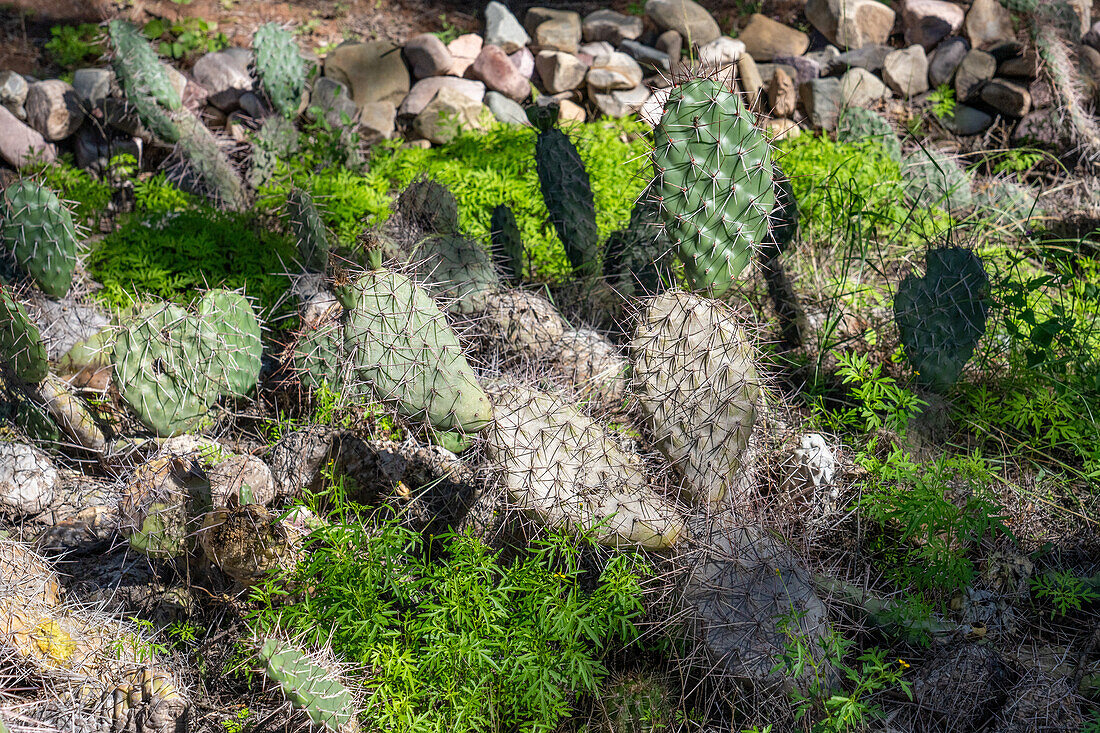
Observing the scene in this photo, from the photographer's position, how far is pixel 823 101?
5625mm

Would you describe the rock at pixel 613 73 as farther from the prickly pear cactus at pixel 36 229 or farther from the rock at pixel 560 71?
the prickly pear cactus at pixel 36 229

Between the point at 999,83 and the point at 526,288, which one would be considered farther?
the point at 999,83

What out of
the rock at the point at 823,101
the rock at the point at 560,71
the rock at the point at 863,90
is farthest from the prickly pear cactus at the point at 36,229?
the rock at the point at 863,90

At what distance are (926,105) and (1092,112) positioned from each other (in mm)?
984

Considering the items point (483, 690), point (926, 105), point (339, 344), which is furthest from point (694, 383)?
point (926, 105)

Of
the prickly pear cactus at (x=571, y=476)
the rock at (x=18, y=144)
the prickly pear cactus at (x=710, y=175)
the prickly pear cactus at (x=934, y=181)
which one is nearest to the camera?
the prickly pear cactus at (x=571, y=476)

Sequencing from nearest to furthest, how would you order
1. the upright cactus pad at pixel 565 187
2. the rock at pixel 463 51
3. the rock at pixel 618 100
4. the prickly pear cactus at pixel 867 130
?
the upright cactus pad at pixel 565 187 < the prickly pear cactus at pixel 867 130 < the rock at pixel 618 100 < the rock at pixel 463 51

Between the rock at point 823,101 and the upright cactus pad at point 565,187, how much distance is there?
2.75 m

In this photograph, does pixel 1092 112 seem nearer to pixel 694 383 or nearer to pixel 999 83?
pixel 999 83

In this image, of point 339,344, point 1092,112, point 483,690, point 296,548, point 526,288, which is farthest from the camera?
point 1092,112

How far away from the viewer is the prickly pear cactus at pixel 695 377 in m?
2.46

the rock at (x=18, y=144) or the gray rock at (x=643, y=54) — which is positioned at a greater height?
the gray rock at (x=643, y=54)

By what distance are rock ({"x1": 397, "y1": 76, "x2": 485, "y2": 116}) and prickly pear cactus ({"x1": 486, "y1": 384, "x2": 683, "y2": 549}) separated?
370cm

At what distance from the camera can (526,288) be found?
368 centimetres
